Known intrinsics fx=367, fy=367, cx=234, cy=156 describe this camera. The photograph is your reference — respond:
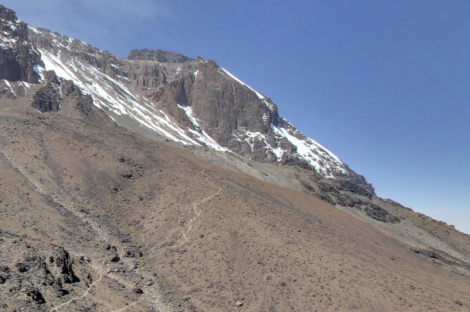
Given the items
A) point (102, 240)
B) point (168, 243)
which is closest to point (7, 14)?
point (102, 240)

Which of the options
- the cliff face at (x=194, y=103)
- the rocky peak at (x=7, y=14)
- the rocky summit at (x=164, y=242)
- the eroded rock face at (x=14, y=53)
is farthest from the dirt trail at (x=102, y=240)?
the rocky peak at (x=7, y=14)

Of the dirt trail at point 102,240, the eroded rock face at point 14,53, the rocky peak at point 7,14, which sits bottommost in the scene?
the dirt trail at point 102,240

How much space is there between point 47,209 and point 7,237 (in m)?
5.78

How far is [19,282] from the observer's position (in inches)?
537

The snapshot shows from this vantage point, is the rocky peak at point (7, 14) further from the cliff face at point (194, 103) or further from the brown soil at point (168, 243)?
the brown soil at point (168, 243)

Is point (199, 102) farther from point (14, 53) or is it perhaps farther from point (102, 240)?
point (102, 240)

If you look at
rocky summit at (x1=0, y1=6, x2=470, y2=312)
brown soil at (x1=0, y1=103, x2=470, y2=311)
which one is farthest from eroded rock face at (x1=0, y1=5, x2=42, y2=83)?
brown soil at (x1=0, y1=103, x2=470, y2=311)

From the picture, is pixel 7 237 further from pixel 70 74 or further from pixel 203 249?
pixel 70 74

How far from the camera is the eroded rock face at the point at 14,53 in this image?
3679 inches

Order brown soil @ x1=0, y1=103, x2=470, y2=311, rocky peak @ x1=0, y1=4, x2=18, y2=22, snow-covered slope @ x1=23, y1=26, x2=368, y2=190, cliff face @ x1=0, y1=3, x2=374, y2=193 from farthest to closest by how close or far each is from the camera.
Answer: snow-covered slope @ x1=23, y1=26, x2=368, y2=190
cliff face @ x1=0, y1=3, x2=374, y2=193
rocky peak @ x1=0, y1=4, x2=18, y2=22
brown soil @ x1=0, y1=103, x2=470, y2=311

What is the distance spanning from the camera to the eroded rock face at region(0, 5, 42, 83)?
93438 millimetres

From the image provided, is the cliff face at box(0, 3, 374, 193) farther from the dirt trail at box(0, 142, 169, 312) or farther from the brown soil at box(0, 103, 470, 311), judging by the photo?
the dirt trail at box(0, 142, 169, 312)

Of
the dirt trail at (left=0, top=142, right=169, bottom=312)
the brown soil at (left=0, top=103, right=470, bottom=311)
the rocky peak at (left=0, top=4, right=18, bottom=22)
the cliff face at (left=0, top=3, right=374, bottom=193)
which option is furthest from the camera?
the cliff face at (left=0, top=3, right=374, bottom=193)

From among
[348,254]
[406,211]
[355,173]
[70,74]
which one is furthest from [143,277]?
[355,173]
